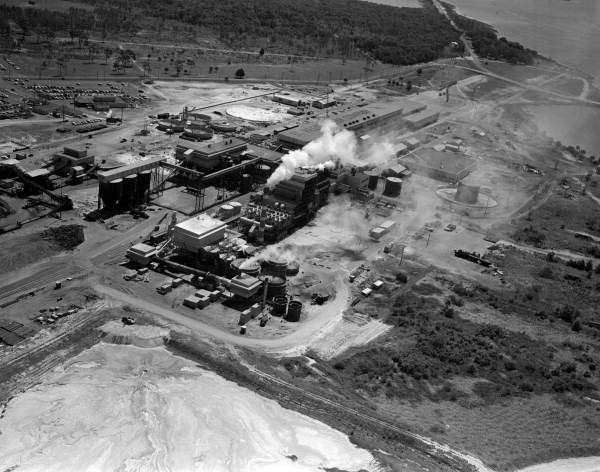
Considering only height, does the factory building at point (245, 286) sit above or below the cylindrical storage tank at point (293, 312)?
above

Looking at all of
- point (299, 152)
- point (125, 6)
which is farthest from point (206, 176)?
point (125, 6)

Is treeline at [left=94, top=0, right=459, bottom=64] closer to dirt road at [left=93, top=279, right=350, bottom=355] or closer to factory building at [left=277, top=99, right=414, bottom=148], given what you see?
factory building at [left=277, top=99, right=414, bottom=148]

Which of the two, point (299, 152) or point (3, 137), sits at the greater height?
point (299, 152)

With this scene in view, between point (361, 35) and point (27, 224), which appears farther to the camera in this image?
point (361, 35)

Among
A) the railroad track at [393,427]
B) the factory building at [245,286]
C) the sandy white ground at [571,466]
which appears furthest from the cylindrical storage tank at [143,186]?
the sandy white ground at [571,466]

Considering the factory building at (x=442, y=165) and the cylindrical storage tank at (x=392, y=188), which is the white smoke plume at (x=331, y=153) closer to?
the factory building at (x=442, y=165)

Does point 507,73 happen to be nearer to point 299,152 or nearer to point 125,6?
point 125,6

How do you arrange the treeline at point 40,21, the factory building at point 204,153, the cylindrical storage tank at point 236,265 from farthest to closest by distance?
the treeline at point 40,21 < the factory building at point 204,153 < the cylindrical storage tank at point 236,265
